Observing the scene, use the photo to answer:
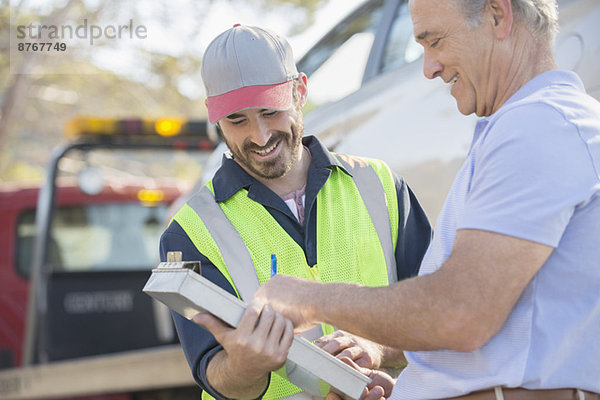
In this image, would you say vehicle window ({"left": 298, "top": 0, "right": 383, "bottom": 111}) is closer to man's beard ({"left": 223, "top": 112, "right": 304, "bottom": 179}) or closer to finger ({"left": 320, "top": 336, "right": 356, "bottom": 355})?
man's beard ({"left": 223, "top": 112, "right": 304, "bottom": 179})

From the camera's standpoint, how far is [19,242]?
805 centimetres

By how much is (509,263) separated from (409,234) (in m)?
0.93

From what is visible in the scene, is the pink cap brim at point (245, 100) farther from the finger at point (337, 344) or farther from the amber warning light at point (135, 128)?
the amber warning light at point (135, 128)

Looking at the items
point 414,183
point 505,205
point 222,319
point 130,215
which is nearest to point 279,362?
point 222,319

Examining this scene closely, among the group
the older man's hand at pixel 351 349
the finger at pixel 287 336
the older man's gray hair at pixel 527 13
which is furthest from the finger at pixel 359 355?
the older man's gray hair at pixel 527 13

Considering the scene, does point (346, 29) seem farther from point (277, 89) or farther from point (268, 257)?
point (268, 257)

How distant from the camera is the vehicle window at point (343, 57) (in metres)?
3.85

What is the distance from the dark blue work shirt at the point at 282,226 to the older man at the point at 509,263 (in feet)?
1.51

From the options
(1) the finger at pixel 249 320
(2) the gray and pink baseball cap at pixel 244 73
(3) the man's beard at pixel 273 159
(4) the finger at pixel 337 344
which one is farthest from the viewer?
(3) the man's beard at pixel 273 159

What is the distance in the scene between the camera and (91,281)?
729 cm

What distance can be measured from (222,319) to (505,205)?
23.6 inches

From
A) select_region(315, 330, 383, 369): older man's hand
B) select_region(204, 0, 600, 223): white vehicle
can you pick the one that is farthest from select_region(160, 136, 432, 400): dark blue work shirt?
select_region(204, 0, 600, 223): white vehicle

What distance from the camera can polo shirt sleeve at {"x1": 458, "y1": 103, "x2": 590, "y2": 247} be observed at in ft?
4.71

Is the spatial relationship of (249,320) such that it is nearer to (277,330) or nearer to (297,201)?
(277,330)
